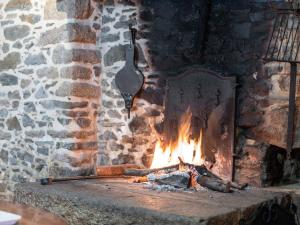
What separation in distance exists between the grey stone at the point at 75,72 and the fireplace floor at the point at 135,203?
1209 millimetres

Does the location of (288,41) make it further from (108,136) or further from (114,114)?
(108,136)

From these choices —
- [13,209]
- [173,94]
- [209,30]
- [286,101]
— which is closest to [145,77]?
[173,94]

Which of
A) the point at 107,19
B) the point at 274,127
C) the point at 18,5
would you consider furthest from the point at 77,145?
the point at 274,127

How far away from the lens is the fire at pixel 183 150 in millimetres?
4738

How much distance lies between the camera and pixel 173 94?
4.96 meters

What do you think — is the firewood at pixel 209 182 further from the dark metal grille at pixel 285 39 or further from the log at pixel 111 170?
the dark metal grille at pixel 285 39

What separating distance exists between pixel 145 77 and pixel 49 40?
3.72 feet

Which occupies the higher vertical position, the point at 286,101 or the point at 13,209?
the point at 286,101

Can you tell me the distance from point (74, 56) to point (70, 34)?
0.76 feet

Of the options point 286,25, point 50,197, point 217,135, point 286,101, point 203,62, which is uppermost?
point 286,25

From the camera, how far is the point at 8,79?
18.8ft

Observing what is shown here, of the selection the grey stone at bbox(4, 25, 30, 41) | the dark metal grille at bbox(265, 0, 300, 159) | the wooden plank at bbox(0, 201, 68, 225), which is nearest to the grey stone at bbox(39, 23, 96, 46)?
the grey stone at bbox(4, 25, 30, 41)

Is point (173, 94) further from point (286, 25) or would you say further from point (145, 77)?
point (286, 25)

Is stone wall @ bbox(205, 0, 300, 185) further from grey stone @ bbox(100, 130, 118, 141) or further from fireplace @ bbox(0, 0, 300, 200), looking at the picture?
grey stone @ bbox(100, 130, 118, 141)
